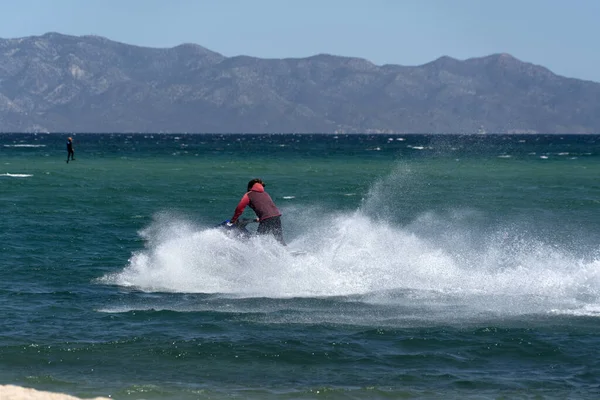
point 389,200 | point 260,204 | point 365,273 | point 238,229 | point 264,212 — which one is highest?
point 260,204

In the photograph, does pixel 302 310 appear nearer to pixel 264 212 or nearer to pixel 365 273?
pixel 264 212

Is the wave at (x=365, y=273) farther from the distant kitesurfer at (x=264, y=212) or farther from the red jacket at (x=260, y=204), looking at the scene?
the red jacket at (x=260, y=204)

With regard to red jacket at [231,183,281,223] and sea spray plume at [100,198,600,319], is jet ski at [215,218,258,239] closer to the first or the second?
sea spray plume at [100,198,600,319]

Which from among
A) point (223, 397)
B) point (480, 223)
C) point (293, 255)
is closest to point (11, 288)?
point (293, 255)

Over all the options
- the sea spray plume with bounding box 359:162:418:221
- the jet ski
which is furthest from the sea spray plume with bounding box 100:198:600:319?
the sea spray plume with bounding box 359:162:418:221

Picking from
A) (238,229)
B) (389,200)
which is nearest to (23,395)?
(238,229)

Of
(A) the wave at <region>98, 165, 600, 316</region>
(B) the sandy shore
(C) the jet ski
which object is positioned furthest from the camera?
(C) the jet ski

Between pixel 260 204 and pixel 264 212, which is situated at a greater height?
pixel 260 204

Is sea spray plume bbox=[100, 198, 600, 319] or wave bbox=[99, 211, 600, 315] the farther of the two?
wave bbox=[99, 211, 600, 315]

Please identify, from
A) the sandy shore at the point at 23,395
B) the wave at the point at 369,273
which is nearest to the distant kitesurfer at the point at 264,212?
the wave at the point at 369,273

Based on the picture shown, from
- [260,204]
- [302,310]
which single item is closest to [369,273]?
[260,204]

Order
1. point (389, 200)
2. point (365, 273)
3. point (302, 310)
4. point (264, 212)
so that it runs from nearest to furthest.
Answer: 1. point (302, 310)
2. point (264, 212)
3. point (365, 273)
4. point (389, 200)

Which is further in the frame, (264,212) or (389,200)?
(389,200)

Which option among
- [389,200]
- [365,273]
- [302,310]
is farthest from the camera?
[389,200]
